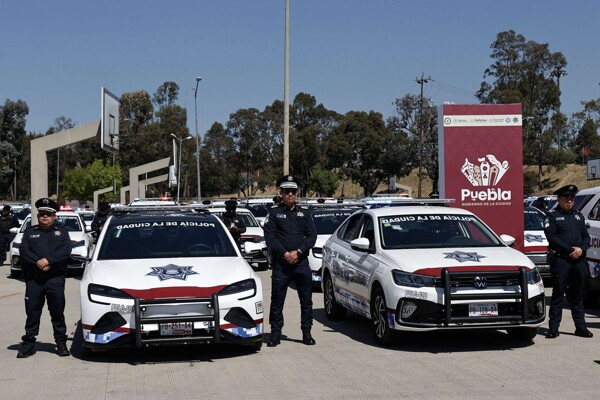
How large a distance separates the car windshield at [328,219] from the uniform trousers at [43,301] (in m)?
9.00

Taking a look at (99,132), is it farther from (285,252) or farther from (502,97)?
(502,97)

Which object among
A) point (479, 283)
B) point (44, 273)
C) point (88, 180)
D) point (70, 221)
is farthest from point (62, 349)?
point (88, 180)

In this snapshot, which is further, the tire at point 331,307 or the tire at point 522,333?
the tire at point 331,307

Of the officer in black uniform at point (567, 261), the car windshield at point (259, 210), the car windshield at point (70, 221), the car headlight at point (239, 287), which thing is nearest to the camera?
the car headlight at point (239, 287)

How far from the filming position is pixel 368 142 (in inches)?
2894

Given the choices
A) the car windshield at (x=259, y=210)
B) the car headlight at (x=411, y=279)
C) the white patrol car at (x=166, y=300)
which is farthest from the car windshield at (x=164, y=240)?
the car windshield at (x=259, y=210)

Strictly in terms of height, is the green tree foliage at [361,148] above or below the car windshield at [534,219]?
above

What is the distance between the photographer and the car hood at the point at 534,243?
1712 centimetres

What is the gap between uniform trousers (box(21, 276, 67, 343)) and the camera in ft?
30.8

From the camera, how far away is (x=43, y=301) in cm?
942

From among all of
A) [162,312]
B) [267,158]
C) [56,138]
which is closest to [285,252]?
[162,312]

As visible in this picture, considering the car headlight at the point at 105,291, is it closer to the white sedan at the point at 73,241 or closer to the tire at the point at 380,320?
the tire at the point at 380,320

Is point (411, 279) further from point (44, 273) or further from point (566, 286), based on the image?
point (44, 273)

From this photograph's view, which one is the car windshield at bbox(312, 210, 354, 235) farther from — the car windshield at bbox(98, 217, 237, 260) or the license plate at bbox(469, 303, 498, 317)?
the license plate at bbox(469, 303, 498, 317)
